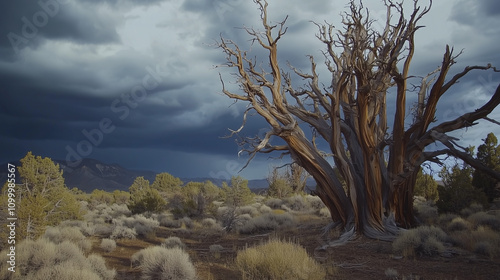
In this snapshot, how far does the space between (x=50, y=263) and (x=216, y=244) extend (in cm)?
669

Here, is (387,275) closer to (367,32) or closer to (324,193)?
(324,193)

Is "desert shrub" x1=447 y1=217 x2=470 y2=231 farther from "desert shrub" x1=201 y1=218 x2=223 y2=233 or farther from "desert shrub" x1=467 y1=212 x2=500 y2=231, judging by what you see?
"desert shrub" x1=201 y1=218 x2=223 y2=233

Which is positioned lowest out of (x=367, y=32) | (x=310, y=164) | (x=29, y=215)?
(x=29, y=215)

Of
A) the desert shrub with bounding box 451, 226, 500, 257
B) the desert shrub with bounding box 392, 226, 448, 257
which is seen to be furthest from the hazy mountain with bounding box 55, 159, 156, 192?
the desert shrub with bounding box 451, 226, 500, 257

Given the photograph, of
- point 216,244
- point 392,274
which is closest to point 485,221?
point 392,274

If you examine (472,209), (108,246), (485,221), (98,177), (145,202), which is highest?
(98,177)

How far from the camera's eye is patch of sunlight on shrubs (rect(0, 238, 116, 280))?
21.1 ft

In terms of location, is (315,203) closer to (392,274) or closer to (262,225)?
(262,225)

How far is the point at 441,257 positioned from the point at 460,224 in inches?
184

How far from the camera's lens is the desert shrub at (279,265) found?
22.4 feet

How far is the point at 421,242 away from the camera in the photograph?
952cm

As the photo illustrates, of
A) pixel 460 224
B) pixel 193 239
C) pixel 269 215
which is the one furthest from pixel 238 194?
pixel 460 224

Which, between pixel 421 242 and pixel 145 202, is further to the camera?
pixel 145 202

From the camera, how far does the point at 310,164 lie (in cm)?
1320
